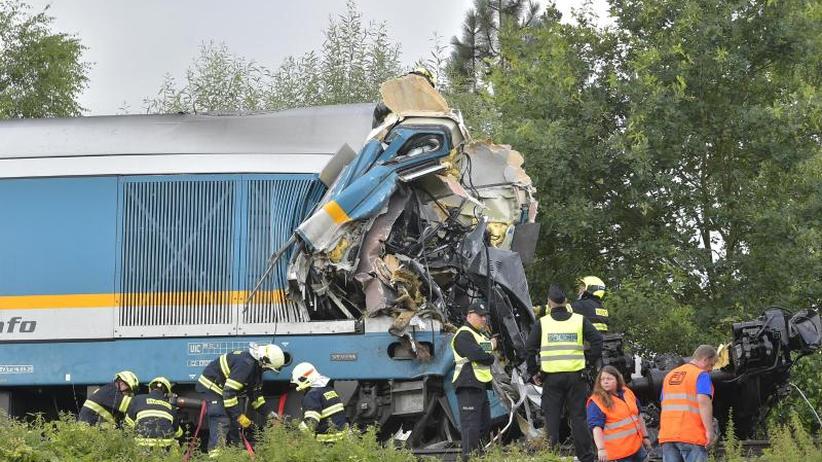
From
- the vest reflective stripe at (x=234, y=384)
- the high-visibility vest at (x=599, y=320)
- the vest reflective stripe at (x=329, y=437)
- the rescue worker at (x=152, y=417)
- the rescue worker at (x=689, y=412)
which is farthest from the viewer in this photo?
the high-visibility vest at (x=599, y=320)

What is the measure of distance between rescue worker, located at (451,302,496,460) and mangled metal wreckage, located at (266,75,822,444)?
57 centimetres

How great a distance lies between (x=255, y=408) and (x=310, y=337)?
84cm

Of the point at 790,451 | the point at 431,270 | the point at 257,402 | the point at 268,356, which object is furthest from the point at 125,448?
the point at 790,451

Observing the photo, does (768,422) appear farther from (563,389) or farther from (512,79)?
(512,79)

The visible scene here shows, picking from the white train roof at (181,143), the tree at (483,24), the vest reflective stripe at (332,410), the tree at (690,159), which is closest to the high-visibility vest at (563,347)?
the vest reflective stripe at (332,410)

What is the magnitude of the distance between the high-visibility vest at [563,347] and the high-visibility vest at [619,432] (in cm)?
140

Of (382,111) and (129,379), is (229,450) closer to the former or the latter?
(129,379)

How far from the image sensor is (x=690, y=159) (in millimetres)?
15773

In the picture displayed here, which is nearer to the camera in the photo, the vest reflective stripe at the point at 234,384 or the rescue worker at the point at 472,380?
the rescue worker at the point at 472,380

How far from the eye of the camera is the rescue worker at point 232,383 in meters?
10.9

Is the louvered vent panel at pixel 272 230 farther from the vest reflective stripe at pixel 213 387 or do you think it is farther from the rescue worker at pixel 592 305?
the rescue worker at pixel 592 305

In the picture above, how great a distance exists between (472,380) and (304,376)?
152 cm

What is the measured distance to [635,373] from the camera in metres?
12.4

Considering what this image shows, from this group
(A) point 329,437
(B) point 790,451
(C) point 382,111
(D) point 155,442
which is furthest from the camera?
(C) point 382,111
